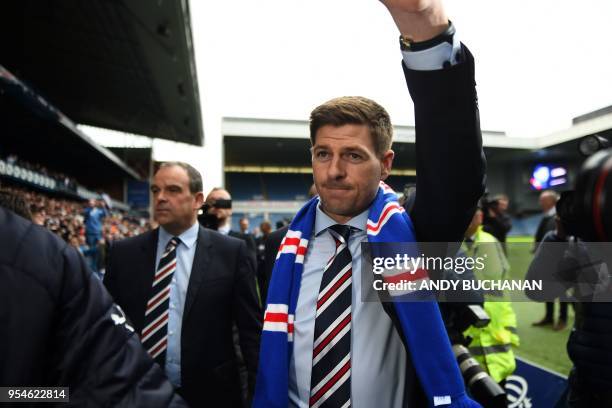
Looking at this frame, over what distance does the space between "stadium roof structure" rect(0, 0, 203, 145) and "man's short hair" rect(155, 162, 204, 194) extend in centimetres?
881

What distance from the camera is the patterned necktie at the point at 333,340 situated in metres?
1.02

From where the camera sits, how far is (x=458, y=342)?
1.59m

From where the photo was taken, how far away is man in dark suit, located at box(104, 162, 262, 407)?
6.10ft

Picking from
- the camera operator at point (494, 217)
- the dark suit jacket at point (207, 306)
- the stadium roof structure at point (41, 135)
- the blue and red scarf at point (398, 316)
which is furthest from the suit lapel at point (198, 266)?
the stadium roof structure at point (41, 135)

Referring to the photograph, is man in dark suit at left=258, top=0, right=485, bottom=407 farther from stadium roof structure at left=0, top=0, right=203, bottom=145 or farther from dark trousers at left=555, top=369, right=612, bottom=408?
stadium roof structure at left=0, top=0, right=203, bottom=145

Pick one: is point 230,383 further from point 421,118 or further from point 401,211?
point 421,118

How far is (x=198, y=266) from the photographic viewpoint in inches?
79.4

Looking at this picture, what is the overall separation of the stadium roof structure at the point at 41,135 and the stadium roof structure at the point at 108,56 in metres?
0.80

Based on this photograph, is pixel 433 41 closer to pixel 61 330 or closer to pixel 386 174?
pixel 386 174

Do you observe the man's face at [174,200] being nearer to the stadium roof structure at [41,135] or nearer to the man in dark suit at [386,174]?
the man in dark suit at [386,174]

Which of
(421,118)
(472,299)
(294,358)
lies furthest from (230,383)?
(421,118)

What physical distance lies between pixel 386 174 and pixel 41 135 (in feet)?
56.9

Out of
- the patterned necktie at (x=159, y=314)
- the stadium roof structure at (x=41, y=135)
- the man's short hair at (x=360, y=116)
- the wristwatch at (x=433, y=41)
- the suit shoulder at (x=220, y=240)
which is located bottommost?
the patterned necktie at (x=159, y=314)

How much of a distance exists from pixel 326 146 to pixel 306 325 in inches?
18.5
